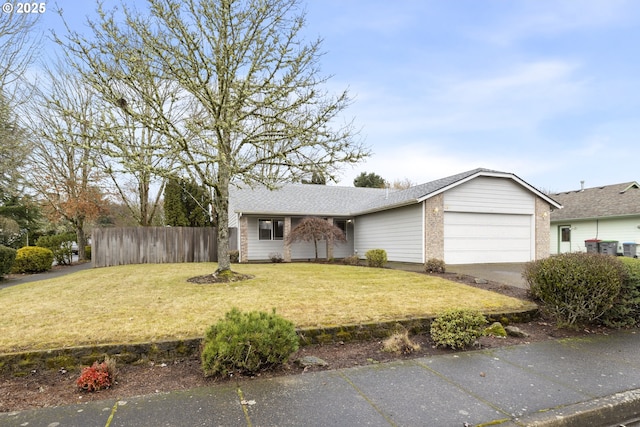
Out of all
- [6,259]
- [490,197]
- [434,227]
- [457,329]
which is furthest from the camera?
[490,197]

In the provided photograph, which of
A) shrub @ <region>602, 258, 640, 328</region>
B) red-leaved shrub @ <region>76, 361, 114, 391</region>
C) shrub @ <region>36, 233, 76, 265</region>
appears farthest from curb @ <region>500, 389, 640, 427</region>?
shrub @ <region>36, 233, 76, 265</region>

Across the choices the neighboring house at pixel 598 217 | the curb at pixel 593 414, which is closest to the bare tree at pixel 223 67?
the curb at pixel 593 414

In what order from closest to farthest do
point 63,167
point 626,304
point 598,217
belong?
point 626,304 → point 598,217 → point 63,167

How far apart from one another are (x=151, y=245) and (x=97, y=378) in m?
13.7

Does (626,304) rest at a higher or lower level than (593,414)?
higher

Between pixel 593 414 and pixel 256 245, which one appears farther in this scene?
pixel 256 245

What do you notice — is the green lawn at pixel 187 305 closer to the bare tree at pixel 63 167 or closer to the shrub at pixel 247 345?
the shrub at pixel 247 345

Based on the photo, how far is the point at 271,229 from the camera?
17.7m

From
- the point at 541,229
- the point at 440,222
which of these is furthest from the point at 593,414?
the point at 541,229

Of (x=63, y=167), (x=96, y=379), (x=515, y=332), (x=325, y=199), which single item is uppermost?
(x=63, y=167)

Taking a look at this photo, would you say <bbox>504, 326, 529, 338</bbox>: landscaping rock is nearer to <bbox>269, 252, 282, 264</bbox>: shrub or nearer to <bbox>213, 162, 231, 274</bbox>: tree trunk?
<bbox>213, 162, 231, 274</bbox>: tree trunk

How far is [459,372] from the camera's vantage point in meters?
3.69

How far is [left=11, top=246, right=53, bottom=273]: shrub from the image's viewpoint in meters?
14.0

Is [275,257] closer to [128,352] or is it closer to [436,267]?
[436,267]
